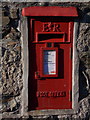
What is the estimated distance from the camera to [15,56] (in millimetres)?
3758

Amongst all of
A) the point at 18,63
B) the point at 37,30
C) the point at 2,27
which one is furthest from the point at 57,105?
the point at 2,27

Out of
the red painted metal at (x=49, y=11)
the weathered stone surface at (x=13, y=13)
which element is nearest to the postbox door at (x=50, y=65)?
the red painted metal at (x=49, y=11)

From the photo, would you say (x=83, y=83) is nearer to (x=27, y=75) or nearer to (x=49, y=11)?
(x=27, y=75)

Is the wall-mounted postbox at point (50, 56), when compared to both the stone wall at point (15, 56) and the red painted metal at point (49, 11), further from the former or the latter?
the stone wall at point (15, 56)

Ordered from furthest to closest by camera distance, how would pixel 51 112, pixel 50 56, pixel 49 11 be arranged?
pixel 51 112 → pixel 50 56 → pixel 49 11

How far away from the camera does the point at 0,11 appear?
3.66 m

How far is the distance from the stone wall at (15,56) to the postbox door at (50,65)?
16 centimetres

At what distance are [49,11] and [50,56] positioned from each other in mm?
614

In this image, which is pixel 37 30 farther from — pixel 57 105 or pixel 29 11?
pixel 57 105

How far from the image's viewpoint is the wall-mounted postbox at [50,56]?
3.65 m

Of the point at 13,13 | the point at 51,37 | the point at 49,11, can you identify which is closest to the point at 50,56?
the point at 51,37

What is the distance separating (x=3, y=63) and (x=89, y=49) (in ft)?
4.05

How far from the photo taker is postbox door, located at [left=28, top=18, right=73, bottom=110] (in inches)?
145

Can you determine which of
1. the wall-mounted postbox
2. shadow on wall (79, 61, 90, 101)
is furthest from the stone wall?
the wall-mounted postbox
